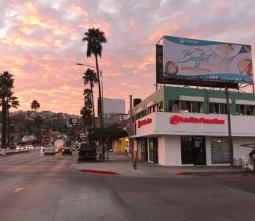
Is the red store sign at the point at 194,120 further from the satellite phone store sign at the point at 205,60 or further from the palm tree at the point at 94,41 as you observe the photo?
the palm tree at the point at 94,41

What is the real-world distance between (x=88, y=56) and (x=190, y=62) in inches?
865

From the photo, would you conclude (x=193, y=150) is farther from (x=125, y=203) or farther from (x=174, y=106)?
(x=125, y=203)

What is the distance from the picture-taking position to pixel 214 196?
18688mm

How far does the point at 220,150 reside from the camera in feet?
142

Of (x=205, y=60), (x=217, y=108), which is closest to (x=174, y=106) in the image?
(x=217, y=108)

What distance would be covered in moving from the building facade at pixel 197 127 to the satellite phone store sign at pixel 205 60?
3.06 m

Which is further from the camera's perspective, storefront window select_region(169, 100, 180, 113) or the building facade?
storefront window select_region(169, 100, 180, 113)

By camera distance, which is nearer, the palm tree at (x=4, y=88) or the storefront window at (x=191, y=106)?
the storefront window at (x=191, y=106)

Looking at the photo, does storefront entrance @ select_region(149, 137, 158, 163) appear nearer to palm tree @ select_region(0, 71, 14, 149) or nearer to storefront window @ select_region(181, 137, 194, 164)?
storefront window @ select_region(181, 137, 194, 164)

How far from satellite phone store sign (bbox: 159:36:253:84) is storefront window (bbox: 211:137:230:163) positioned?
267 inches

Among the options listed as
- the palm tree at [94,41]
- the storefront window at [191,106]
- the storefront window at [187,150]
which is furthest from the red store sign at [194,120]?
the palm tree at [94,41]

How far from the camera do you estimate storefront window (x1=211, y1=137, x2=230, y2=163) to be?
43.0m

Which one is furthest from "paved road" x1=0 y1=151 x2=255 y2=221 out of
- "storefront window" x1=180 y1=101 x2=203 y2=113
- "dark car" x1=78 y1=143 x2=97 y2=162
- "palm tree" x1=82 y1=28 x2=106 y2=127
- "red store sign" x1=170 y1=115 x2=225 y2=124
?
"palm tree" x1=82 y1=28 x2=106 y2=127

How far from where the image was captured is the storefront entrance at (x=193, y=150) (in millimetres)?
42062
